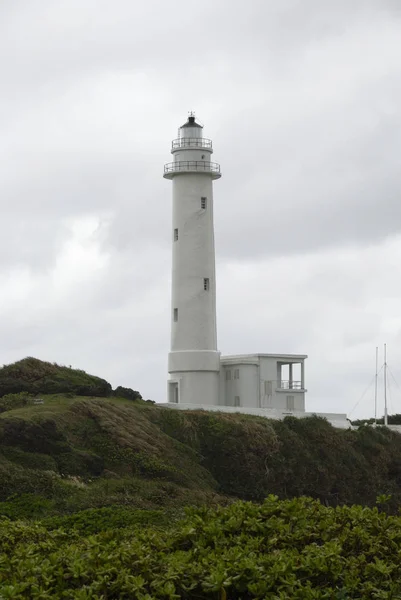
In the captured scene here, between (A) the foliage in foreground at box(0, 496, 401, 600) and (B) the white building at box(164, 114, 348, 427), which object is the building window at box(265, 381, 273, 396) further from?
(A) the foliage in foreground at box(0, 496, 401, 600)

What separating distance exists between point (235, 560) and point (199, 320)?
119 feet

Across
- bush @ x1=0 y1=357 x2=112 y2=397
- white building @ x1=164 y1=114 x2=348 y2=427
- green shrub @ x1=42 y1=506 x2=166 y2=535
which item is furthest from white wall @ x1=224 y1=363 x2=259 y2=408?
green shrub @ x1=42 y1=506 x2=166 y2=535

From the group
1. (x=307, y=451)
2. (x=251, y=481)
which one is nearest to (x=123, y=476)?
(x=251, y=481)

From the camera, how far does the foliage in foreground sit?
8.12 metres

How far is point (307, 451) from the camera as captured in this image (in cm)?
3922

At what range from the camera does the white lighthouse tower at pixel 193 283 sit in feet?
147

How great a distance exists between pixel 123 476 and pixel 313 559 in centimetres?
2347

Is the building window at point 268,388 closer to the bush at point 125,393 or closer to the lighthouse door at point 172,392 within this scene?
the lighthouse door at point 172,392

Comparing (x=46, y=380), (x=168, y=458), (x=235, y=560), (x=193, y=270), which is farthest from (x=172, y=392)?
(x=235, y=560)

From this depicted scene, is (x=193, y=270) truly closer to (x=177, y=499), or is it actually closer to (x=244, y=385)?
(x=244, y=385)

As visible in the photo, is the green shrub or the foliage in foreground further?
the green shrub

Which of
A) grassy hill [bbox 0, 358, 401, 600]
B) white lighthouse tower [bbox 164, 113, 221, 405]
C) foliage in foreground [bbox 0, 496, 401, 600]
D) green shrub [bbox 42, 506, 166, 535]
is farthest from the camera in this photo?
white lighthouse tower [bbox 164, 113, 221, 405]

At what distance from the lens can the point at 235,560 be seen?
8469mm

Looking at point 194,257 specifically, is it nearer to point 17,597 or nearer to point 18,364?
point 18,364
